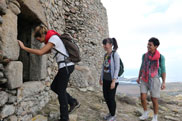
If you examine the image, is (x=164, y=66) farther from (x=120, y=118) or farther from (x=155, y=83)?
(x=120, y=118)

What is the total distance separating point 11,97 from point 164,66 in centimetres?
272

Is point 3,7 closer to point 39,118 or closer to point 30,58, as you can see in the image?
point 30,58

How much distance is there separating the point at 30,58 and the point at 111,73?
160 centimetres

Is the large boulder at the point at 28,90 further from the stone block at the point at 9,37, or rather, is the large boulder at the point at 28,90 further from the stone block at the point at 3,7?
the stone block at the point at 3,7

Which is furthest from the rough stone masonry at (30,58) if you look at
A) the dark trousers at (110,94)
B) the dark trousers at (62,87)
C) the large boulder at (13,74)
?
the dark trousers at (110,94)

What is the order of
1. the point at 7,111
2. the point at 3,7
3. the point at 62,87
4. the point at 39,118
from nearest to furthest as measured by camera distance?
1. the point at 3,7
2. the point at 7,111
3. the point at 62,87
4. the point at 39,118

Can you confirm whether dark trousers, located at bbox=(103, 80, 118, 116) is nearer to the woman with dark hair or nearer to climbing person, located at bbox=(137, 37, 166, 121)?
the woman with dark hair

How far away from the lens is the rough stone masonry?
1.73 meters

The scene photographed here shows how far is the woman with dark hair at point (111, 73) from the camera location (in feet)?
Result: 8.41

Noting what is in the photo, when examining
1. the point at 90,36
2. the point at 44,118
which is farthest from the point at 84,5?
the point at 44,118

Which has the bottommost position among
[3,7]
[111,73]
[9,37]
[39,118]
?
[39,118]

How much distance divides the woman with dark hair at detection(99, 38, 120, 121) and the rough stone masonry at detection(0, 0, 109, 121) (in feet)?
4.15

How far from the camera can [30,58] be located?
9.21ft

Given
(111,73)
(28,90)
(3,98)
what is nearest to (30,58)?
(28,90)
